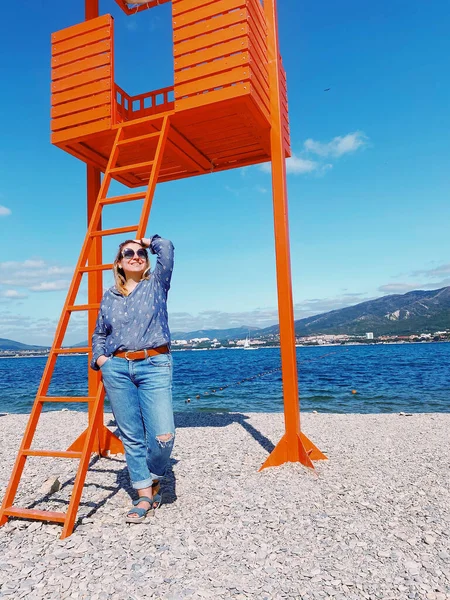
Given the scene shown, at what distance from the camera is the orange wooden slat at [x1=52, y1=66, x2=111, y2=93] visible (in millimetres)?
5879

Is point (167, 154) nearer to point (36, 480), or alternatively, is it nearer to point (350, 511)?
point (36, 480)

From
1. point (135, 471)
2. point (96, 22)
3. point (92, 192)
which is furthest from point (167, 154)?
point (135, 471)

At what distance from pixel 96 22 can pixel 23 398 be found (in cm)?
2361

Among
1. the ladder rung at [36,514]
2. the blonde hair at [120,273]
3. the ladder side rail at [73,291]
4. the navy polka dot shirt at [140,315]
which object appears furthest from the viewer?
the ladder side rail at [73,291]

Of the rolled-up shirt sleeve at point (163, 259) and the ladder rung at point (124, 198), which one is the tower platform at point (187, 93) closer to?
the ladder rung at point (124, 198)

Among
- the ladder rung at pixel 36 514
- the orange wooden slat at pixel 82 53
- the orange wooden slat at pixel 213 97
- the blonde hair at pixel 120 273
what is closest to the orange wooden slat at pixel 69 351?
the blonde hair at pixel 120 273

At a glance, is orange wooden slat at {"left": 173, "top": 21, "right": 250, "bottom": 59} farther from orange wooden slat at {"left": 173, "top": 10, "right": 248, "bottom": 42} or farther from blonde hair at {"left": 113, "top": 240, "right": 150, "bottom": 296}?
blonde hair at {"left": 113, "top": 240, "right": 150, "bottom": 296}

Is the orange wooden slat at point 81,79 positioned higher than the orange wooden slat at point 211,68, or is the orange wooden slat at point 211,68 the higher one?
the orange wooden slat at point 81,79

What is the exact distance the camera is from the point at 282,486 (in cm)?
468

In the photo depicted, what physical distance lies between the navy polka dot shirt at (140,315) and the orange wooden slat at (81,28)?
12.8 ft

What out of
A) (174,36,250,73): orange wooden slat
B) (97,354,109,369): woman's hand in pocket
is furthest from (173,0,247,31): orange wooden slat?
(97,354,109,369): woman's hand in pocket

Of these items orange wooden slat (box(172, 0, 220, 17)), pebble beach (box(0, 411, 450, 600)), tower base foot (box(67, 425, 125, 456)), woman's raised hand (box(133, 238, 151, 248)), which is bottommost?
pebble beach (box(0, 411, 450, 600))

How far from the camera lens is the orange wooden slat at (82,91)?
5855mm

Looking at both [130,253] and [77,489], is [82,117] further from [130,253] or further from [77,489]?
[77,489]
